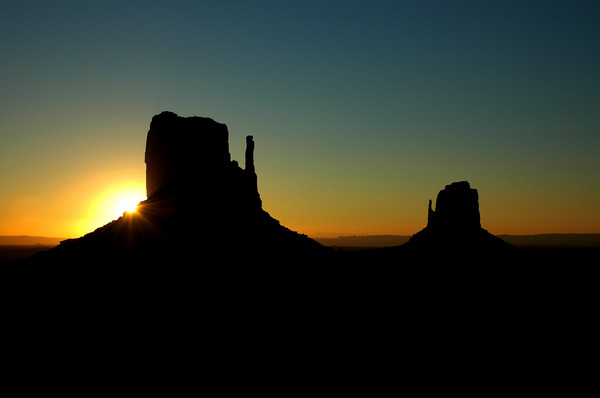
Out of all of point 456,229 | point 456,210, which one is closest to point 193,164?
point 456,229

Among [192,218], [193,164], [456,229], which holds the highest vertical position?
[193,164]

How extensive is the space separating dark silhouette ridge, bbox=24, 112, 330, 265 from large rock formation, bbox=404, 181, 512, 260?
36.9 metres

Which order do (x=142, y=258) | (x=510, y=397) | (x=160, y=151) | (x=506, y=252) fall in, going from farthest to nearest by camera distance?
(x=506, y=252) → (x=160, y=151) → (x=142, y=258) → (x=510, y=397)

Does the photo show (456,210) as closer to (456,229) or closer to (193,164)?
(456,229)

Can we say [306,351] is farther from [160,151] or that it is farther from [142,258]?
[160,151]

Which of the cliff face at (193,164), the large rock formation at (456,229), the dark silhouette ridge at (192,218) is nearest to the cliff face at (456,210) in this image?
the large rock formation at (456,229)

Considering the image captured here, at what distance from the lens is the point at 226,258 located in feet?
177

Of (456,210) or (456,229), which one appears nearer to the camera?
(456,229)

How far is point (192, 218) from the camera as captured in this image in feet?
195

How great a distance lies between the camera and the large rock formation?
9906 centimetres

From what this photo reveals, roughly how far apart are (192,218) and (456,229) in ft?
214

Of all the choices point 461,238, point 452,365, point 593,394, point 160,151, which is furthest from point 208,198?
point 461,238

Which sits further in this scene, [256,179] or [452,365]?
[256,179]

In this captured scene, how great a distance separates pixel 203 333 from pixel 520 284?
5920 cm
